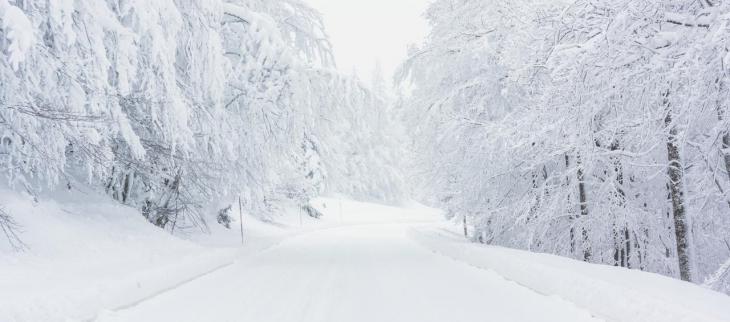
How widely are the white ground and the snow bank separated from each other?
2cm

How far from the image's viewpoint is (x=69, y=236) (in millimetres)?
10539

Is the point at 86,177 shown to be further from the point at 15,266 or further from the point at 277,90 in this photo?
the point at 15,266

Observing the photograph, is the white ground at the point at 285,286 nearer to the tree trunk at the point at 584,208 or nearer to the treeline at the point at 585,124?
the treeline at the point at 585,124

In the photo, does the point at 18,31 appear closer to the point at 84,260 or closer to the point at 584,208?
the point at 84,260

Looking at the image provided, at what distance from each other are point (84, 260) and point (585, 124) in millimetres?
8078

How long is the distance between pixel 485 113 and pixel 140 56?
8929mm

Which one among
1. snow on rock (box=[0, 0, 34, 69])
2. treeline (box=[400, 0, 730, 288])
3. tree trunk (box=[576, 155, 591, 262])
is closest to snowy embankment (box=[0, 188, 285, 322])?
snow on rock (box=[0, 0, 34, 69])

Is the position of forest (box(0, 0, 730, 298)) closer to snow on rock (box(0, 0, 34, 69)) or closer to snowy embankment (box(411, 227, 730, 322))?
snow on rock (box(0, 0, 34, 69))

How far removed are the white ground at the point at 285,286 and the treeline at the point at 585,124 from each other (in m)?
1.98

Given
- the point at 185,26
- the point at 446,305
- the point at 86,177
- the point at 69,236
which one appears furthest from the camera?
the point at 86,177

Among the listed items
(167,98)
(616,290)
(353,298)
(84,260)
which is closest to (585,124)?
(616,290)

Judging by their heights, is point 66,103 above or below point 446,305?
above

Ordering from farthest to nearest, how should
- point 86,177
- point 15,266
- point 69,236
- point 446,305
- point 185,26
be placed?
point 86,177
point 185,26
point 69,236
point 15,266
point 446,305

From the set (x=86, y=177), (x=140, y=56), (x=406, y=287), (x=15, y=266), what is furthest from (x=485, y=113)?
(x=15, y=266)
